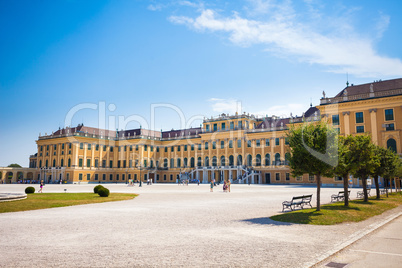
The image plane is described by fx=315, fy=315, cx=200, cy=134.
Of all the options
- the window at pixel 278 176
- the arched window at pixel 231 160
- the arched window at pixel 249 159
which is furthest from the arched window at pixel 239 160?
the window at pixel 278 176

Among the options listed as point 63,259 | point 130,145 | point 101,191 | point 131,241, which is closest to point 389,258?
point 131,241

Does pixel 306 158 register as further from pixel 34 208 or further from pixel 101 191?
pixel 101 191

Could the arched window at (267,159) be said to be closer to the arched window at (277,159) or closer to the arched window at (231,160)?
the arched window at (277,159)

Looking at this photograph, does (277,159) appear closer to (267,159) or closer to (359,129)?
(267,159)

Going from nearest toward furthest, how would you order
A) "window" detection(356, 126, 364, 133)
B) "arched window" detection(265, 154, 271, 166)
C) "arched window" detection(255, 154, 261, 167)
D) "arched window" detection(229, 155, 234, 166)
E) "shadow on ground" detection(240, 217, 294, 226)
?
"shadow on ground" detection(240, 217, 294, 226), "window" detection(356, 126, 364, 133), "arched window" detection(265, 154, 271, 166), "arched window" detection(255, 154, 261, 167), "arched window" detection(229, 155, 234, 166)

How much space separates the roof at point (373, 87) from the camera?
5330 cm

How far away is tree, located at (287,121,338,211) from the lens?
16059mm

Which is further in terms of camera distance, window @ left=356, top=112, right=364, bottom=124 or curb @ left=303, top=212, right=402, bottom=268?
window @ left=356, top=112, right=364, bottom=124

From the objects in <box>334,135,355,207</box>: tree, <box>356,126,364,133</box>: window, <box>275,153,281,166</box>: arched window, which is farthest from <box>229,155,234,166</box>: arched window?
<box>334,135,355,207</box>: tree

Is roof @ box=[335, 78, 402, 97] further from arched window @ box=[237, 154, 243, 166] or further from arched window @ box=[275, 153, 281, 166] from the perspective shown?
arched window @ box=[237, 154, 243, 166]

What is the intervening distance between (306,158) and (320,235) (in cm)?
580

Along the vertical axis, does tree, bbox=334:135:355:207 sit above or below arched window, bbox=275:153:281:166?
below

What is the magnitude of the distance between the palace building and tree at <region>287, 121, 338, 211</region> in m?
41.8

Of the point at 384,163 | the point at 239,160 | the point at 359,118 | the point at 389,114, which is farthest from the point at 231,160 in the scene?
the point at 384,163
